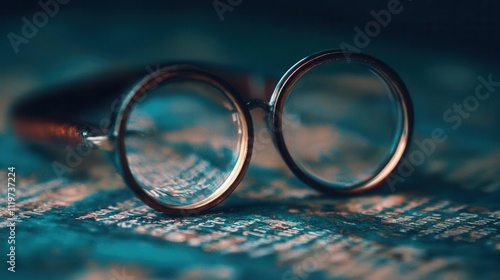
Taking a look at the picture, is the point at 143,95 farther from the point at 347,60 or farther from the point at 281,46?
the point at 281,46

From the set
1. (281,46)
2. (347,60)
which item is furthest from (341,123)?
(281,46)

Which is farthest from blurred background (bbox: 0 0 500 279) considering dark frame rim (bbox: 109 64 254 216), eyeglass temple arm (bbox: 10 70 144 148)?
dark frame rim (bbox: 109 64 254 216)

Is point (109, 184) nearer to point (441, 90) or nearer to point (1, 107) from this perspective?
point (1, 107)

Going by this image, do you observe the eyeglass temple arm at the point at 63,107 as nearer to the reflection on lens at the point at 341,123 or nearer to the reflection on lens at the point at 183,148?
the reflection on lens at the point at 183,148

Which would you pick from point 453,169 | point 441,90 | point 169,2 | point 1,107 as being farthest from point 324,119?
point 1,107

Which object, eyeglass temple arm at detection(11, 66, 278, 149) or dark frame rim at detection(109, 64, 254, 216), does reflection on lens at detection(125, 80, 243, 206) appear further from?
eyeglass temple arm at detection(11, 66, 278, 149)

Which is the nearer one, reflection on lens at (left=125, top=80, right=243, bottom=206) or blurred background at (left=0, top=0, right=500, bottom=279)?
reflection on lens at (left=125, top=80, right=243, bottom=206)

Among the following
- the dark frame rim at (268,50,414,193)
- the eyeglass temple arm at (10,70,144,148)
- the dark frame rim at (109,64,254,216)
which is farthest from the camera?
the eyeglass temple arm at (10,70,144,148)
